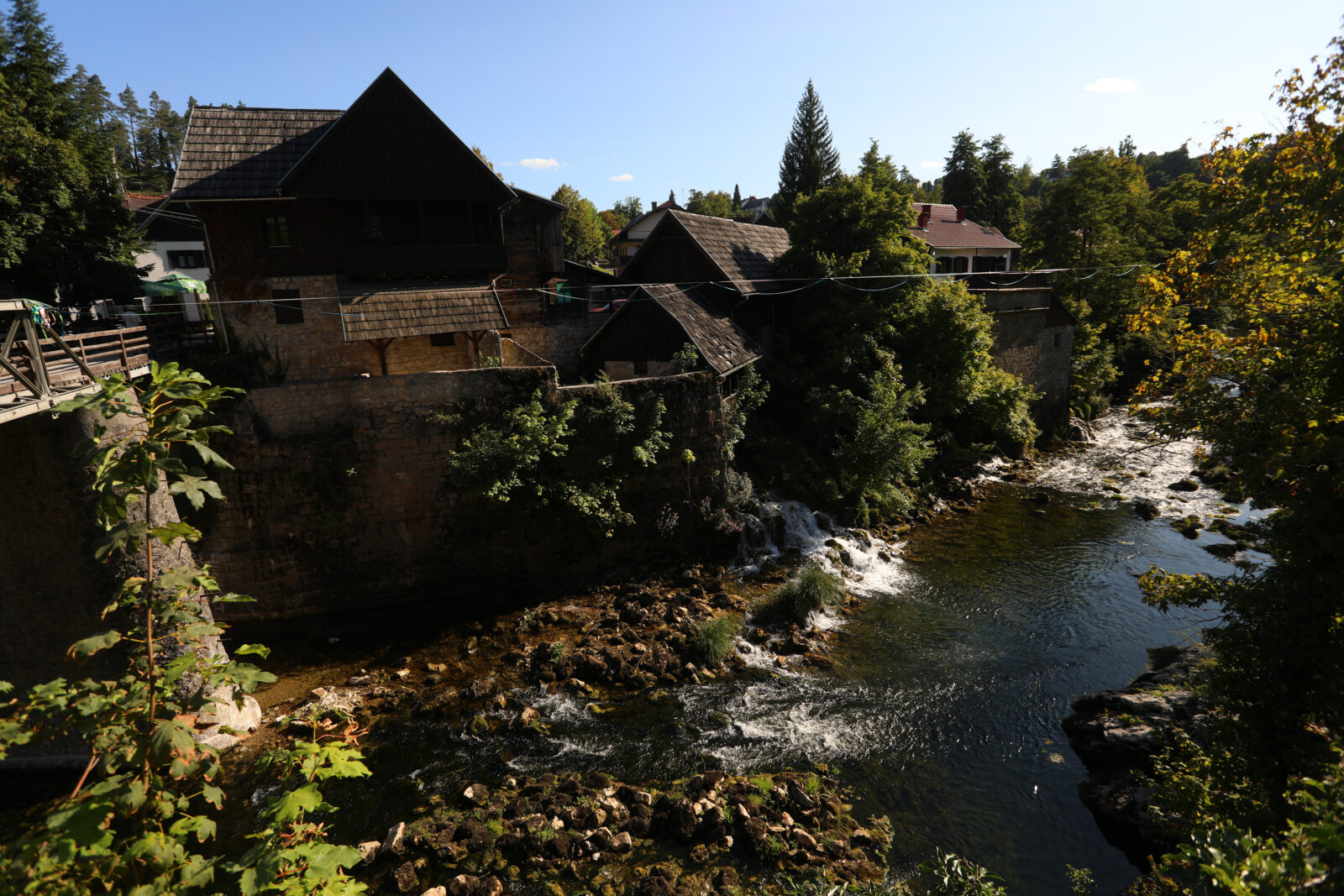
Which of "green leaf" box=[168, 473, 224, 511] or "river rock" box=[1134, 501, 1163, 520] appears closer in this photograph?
"green leaf" box=[168, 473, 224, 511]

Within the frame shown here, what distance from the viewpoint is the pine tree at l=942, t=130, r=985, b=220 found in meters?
50.7

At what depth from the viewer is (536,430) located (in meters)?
15.9

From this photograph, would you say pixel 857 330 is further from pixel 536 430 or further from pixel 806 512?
pixel 536 430

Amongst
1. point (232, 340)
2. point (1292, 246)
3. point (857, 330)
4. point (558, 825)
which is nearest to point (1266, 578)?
point (1292, 246)

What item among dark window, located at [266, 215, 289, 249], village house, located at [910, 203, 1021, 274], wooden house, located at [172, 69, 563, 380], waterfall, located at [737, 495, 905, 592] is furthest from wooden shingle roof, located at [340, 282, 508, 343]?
village house, located at [910, 203, 1021, 274]

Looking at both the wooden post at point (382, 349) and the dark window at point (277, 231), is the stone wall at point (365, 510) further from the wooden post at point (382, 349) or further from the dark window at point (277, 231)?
the dark window at point (277, 231)

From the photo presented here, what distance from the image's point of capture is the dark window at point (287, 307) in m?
18.5

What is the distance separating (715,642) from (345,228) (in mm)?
15540

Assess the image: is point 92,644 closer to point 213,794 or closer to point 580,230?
point 213,794

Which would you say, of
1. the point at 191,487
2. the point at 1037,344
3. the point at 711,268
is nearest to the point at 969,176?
the point at 1037,344

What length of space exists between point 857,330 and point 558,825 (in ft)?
61.1

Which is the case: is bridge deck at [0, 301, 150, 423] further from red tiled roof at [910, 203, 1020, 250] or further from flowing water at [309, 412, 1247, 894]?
red tiled roof at [910, 203, 1020, 250]

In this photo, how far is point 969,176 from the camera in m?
50.9

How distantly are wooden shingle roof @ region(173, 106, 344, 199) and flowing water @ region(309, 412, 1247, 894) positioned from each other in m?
15.0
